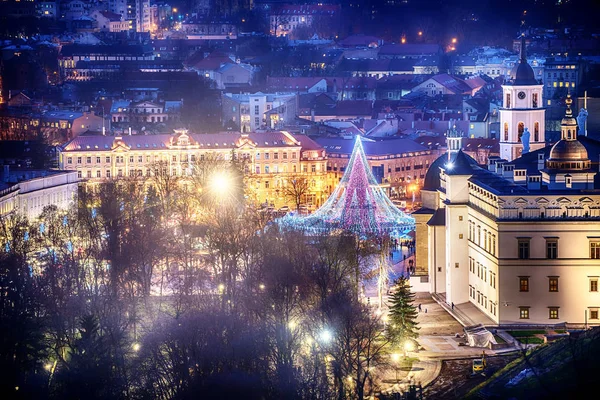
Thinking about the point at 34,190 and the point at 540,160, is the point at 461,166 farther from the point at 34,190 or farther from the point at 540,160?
the point at 34,190

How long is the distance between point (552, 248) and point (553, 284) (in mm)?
755

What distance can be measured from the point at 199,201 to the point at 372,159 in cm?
1465

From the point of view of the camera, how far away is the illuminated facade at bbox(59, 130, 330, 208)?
69125 mm

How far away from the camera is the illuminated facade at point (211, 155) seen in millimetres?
69125

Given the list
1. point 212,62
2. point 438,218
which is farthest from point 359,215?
point 212,62

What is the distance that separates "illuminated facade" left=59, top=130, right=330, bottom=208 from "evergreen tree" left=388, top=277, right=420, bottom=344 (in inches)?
1127

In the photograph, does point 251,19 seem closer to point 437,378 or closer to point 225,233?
point 225,233

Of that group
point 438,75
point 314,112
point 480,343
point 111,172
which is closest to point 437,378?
point 480,343

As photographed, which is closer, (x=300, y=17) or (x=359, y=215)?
(x=359, y=215)

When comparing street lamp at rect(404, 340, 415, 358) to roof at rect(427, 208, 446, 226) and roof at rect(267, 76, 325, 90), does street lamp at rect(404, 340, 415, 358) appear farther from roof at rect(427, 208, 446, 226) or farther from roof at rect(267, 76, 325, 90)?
roof at rect(267, 76, 325, 90)

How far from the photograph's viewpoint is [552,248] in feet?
133

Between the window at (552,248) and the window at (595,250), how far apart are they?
70cm

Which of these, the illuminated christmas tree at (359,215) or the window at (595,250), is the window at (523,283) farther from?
the illuminated christmas tree at (359,215)

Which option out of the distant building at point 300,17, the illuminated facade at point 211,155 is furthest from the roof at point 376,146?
the distant building at point 300,17
